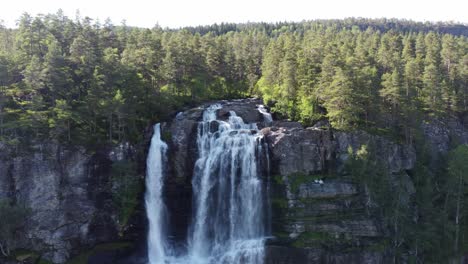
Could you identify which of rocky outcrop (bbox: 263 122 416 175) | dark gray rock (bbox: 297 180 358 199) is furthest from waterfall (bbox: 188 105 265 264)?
dark gray rock (bbox: 297 180 358 199)

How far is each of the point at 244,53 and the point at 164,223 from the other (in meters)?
45.7

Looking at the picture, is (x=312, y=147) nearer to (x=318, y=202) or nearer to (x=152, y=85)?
(x=318, y=202)

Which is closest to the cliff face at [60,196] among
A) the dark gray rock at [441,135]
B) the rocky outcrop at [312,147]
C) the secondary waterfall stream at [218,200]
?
the secondary waterfall stream at [218,200]

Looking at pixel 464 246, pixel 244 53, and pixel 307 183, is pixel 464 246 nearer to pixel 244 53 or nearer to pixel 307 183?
pixel 307 183

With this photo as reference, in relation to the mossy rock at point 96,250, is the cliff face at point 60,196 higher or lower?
higher

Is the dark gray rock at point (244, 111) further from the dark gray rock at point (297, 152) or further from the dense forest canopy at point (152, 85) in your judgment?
the dark gray rock at point (297, 152)

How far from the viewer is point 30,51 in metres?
51.0

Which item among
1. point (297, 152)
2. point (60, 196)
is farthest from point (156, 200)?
→ point (297, 152)

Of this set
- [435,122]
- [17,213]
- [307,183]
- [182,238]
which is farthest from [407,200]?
[17,213]

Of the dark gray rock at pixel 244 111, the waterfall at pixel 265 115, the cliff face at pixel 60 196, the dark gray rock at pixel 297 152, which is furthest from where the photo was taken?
the waterfall at pixel 265 115

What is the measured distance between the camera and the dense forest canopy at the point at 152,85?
4328cm

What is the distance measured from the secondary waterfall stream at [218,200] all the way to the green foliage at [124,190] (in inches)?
89.8

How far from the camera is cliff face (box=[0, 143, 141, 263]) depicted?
39.6 m

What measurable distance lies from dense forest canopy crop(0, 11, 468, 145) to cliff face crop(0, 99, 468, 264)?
8.58ft
